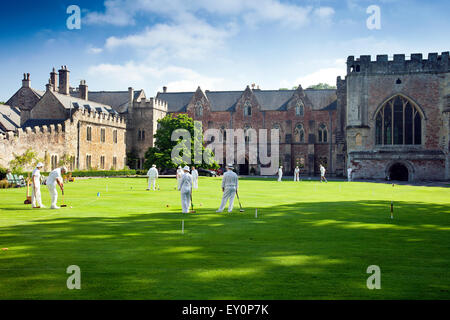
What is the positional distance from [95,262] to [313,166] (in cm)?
5746

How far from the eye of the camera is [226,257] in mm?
8094

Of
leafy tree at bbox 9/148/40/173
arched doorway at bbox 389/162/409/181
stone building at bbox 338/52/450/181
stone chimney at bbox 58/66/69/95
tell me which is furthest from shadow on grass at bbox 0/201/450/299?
stone chimney at bbox 58/66/69/95

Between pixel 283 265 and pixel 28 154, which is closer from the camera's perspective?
pixel 283 265

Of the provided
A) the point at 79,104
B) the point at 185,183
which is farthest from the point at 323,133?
the point at 185,183

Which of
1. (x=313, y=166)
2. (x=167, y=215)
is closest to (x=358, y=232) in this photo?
(x=167, y=215)

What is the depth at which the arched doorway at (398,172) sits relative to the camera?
163 ft

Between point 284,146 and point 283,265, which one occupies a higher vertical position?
point 284,146

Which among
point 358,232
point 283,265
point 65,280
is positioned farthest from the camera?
point 358,232

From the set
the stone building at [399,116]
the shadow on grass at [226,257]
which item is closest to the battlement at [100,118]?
the stone building at [399,116]

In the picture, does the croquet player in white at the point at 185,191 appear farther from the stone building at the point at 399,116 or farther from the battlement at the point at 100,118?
the battlement at the point at 100,118

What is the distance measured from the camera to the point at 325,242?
9742 millimetres

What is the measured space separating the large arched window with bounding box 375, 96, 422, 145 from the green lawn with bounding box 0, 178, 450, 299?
36.2m

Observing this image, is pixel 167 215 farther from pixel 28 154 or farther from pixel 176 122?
pixel 176 122

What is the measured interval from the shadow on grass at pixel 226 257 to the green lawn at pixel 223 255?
0.02 metres
